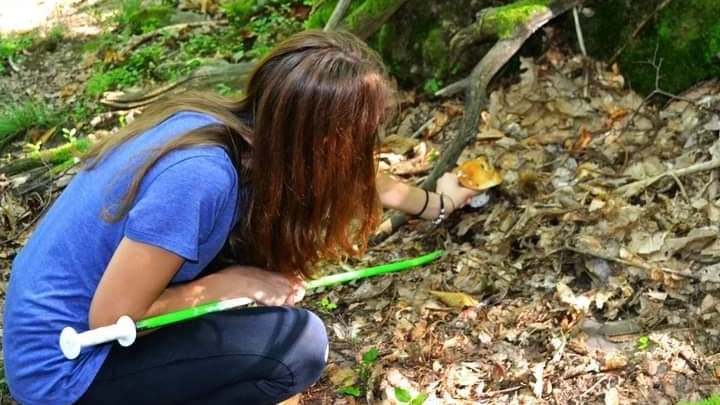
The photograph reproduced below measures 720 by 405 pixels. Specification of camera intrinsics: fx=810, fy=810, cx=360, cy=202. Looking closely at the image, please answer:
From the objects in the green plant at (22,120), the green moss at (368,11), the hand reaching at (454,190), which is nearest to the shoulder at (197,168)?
the hand reaching at (454,190)

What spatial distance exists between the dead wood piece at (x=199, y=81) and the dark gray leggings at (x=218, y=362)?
299cm

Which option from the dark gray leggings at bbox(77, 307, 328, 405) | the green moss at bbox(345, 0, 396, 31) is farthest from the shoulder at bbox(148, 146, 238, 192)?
the green moss at bbox(345, 0, 396, 31)

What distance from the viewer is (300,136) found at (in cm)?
208

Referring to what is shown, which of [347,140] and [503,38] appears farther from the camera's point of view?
[503,38]

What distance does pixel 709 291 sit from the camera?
2865 mm

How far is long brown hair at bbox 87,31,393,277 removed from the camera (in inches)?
81.3

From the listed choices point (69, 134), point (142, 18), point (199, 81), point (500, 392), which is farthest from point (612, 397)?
point (142, 18)

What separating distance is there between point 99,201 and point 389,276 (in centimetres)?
152

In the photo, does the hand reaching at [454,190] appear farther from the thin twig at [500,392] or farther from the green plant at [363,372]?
the thin twig at [500,392]

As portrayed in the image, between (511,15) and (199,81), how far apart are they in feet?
7.93

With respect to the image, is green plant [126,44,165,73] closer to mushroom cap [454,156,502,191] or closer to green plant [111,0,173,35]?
green plant [111,0,173,35]

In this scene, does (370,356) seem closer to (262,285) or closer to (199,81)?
(262,285)

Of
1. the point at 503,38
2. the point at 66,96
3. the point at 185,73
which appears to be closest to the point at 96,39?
the point at 66,96

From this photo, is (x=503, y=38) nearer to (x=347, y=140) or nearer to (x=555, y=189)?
(x=555, y=189)
